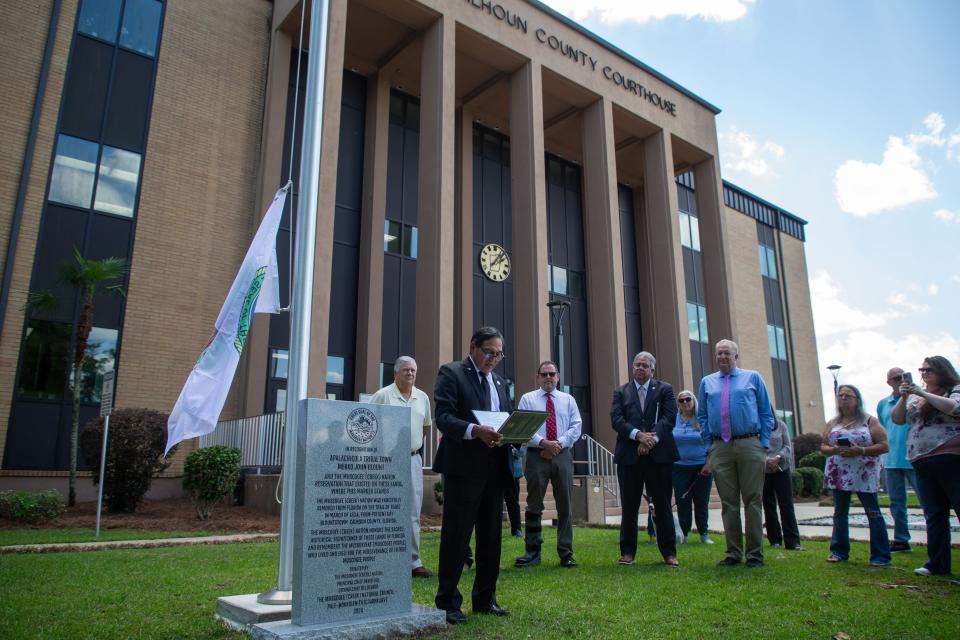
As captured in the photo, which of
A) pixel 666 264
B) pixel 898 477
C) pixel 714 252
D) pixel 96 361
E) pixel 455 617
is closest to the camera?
pixel 455 617

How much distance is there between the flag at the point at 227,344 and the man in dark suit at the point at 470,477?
1.88 m

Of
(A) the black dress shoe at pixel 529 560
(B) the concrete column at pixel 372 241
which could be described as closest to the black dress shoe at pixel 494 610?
(A) the black dress shoe at pixel 529 560

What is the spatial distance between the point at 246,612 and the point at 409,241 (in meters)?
17.3

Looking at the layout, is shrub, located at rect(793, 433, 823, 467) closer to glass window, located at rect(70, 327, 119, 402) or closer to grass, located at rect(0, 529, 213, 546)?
grass, located at rect(0, 529, 213, 546)

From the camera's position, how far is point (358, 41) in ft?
65.2

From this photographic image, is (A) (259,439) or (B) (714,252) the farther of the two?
(B) (714,252)

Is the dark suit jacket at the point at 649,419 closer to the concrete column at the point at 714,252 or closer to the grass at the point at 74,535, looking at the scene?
the grass at the point at 74,535

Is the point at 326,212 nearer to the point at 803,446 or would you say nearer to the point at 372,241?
the point at 372,241

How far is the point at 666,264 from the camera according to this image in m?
23.9

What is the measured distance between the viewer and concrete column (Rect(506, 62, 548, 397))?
62.8 feet

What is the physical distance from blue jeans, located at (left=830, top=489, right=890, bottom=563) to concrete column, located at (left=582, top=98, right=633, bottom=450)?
526 inches

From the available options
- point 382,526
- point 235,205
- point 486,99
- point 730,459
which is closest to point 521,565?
point 730,459

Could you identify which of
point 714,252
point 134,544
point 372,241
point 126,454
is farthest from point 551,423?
point 714,252

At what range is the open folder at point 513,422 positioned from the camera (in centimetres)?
466
